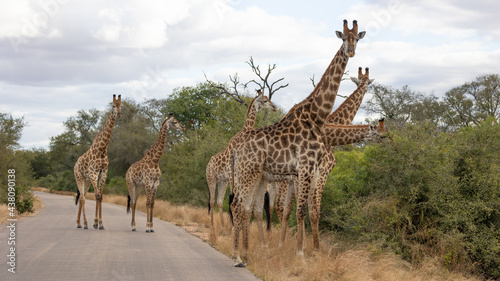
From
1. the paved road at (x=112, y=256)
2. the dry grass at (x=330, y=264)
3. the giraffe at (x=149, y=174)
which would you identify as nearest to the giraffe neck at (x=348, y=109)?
the dry grass at (x=330, y=264)

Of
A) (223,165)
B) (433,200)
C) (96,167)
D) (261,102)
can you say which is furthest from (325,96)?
(96,167)

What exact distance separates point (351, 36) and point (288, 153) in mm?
2370

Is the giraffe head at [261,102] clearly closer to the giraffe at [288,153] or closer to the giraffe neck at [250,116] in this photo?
the giraffe neck at [250,116]

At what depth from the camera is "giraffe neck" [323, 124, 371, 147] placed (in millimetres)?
11789

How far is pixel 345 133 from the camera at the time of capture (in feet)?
38.8

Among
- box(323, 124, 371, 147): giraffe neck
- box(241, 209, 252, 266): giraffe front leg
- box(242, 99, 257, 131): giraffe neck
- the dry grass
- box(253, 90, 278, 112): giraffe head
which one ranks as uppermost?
box(253, 90, 278, 112): giraffe head

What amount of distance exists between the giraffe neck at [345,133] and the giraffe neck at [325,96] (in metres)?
1.05

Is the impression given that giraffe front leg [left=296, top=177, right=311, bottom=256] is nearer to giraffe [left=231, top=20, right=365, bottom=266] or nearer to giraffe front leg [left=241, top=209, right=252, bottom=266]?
giraffe [left=231, top=20, right=365, bottom=266]

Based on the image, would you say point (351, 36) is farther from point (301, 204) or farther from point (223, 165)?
point (223, 165)

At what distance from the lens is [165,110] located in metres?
58.2

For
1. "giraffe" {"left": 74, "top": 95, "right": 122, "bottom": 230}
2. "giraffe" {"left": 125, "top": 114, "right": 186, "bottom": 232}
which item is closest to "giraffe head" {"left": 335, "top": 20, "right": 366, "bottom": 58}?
"giraffe" {"left": 125, "top": 114, "right": 186, "bottom": 232}

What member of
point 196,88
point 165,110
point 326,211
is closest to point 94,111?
point 165,110

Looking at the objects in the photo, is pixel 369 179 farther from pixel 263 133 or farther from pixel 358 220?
pixel 263 133

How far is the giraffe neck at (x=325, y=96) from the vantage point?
10.8 metres
